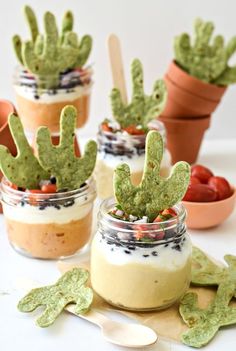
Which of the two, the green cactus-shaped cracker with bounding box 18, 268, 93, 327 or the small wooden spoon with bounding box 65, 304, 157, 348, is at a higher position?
the small wooden spoon with bounding box 65, 304, 157, 348

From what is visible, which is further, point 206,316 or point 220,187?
point 220,187

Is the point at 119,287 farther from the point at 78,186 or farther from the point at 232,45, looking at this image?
the point at 232,45

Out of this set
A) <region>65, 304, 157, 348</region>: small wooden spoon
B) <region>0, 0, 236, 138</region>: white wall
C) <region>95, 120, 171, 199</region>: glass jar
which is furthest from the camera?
<region>0, 0, 236, 138</region>: white wall

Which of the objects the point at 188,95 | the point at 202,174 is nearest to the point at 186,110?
the point at 188,95

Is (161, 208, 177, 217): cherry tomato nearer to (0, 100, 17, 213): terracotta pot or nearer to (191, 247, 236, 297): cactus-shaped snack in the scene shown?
(191, 247, 236, 297): cactus-shaped snack

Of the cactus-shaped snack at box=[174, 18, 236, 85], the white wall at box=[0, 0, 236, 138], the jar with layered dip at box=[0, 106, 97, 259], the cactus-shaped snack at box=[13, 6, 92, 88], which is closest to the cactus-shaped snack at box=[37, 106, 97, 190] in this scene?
the jar with layered dip at box=[0, 106, 97, 259]

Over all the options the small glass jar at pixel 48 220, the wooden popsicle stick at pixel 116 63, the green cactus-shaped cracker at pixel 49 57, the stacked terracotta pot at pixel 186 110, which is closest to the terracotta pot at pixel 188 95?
the stacked terracotta pot at pixel 186 110

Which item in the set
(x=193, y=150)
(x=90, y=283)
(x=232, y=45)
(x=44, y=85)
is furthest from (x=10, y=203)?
(x=232, y=45)

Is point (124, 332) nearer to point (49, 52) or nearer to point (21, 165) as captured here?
point (21, 165)
